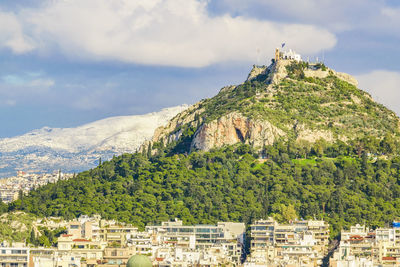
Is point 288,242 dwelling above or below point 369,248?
above

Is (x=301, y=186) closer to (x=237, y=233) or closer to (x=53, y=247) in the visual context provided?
(x=237, y=233)

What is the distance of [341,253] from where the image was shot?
150 m

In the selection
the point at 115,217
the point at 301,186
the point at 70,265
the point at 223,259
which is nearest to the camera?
the point at 70,265

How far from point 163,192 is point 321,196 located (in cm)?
2833

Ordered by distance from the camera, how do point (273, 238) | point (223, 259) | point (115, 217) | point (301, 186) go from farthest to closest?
point (301, 186), point (115, 217), point (273, 238), point (223, 259)

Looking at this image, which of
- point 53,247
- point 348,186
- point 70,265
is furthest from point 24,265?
point 348,186

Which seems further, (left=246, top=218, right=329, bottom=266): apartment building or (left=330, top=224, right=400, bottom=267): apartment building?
(left=246, top=218, right=329, bottom=266): apartment building

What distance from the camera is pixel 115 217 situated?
7224 inches

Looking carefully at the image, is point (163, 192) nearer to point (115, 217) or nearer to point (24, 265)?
point (115, 217)

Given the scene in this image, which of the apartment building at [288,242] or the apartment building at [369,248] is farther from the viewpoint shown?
the apartment building at [288,242]

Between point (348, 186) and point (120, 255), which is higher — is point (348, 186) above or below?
above

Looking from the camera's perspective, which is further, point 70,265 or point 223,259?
point 223,259

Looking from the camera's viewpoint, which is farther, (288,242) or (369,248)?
(288,242)

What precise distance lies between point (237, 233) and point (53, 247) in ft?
108
